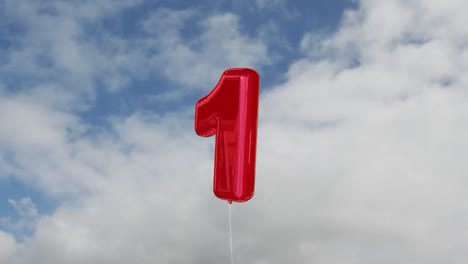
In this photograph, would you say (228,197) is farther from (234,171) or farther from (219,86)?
(219,86)

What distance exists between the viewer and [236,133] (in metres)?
9.69

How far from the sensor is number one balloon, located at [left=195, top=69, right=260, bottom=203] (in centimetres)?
956

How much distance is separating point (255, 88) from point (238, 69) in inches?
18.7

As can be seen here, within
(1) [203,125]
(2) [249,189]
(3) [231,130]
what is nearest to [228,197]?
(2) [249,189]

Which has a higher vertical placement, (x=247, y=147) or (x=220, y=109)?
(x=220, y=109)

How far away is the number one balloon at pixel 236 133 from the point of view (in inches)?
376

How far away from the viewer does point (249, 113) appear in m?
9.70

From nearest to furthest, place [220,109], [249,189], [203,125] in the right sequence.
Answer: [249,189], [220,109], [203,125]

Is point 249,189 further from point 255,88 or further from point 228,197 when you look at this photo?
point 255,88

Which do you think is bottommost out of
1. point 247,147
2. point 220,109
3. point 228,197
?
point 228,197

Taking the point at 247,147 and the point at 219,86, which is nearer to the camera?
the point at 247,147

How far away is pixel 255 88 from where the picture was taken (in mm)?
9875

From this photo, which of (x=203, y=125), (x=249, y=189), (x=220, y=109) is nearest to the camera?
(x=249, y=189)

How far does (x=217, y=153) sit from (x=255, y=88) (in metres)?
1.35
